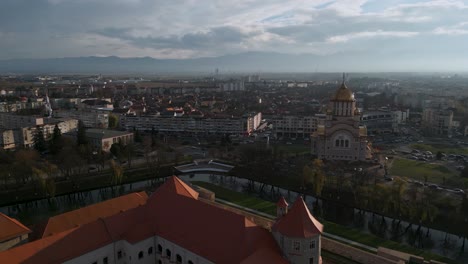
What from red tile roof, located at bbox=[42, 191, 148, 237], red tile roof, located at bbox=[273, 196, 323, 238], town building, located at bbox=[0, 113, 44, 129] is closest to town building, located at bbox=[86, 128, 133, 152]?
town building, located at bbox=[0, 113, 44, 129]

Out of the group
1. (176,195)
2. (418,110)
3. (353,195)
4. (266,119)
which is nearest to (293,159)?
(353,195)

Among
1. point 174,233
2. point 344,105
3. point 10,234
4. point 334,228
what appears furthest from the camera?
point 344,105

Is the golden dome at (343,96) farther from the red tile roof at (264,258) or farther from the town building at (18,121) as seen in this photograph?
the town building at (18,121)

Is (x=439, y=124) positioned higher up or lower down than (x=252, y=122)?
higher up

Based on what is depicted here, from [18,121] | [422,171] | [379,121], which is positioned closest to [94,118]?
[18,121]

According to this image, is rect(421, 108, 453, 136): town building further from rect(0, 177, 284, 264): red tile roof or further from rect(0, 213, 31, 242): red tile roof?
rect(0, 213, 31, 242): red tile roof

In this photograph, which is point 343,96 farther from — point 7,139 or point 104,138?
point 7,139

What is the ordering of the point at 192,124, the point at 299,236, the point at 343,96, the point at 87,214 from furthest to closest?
the point at 192,124 → the point at 343,96 → the point at 87,214 → the point at 299,236

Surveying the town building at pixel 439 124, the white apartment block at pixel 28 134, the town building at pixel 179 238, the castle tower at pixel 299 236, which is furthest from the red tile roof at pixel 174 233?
the town building at pixel 439 124
